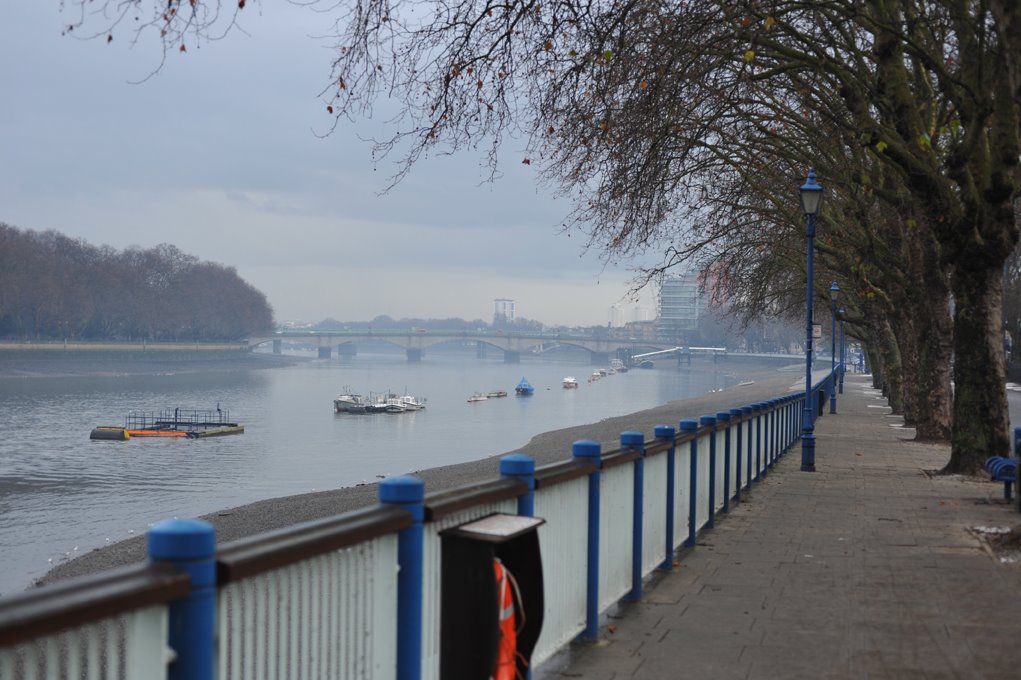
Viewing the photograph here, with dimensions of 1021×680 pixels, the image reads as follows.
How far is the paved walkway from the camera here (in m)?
6.17

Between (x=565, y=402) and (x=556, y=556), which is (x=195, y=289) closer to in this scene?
(x=565, y=402)

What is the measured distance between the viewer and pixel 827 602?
26.0 feet

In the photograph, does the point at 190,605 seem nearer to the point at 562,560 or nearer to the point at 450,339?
the point at 562,560

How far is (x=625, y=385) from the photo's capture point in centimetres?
12650

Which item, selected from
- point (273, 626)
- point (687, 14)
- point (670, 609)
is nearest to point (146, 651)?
point (273, 626)

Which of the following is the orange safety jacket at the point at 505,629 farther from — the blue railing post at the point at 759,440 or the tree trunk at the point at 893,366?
the tree trunk at the point at 893,366

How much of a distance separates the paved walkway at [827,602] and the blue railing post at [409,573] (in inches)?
75.1

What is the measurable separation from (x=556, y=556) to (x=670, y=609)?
203cm

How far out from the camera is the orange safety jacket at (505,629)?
4332 mm

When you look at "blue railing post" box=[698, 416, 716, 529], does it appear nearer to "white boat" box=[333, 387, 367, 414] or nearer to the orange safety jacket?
the orange safety jacket

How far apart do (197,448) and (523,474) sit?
4667 cm

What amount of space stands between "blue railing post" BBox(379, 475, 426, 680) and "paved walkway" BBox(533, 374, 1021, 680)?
191cm

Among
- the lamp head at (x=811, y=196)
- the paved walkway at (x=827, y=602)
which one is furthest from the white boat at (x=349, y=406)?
the paved walkway at (x=827, y=602)

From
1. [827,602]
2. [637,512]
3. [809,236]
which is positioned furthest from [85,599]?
[809,236]
